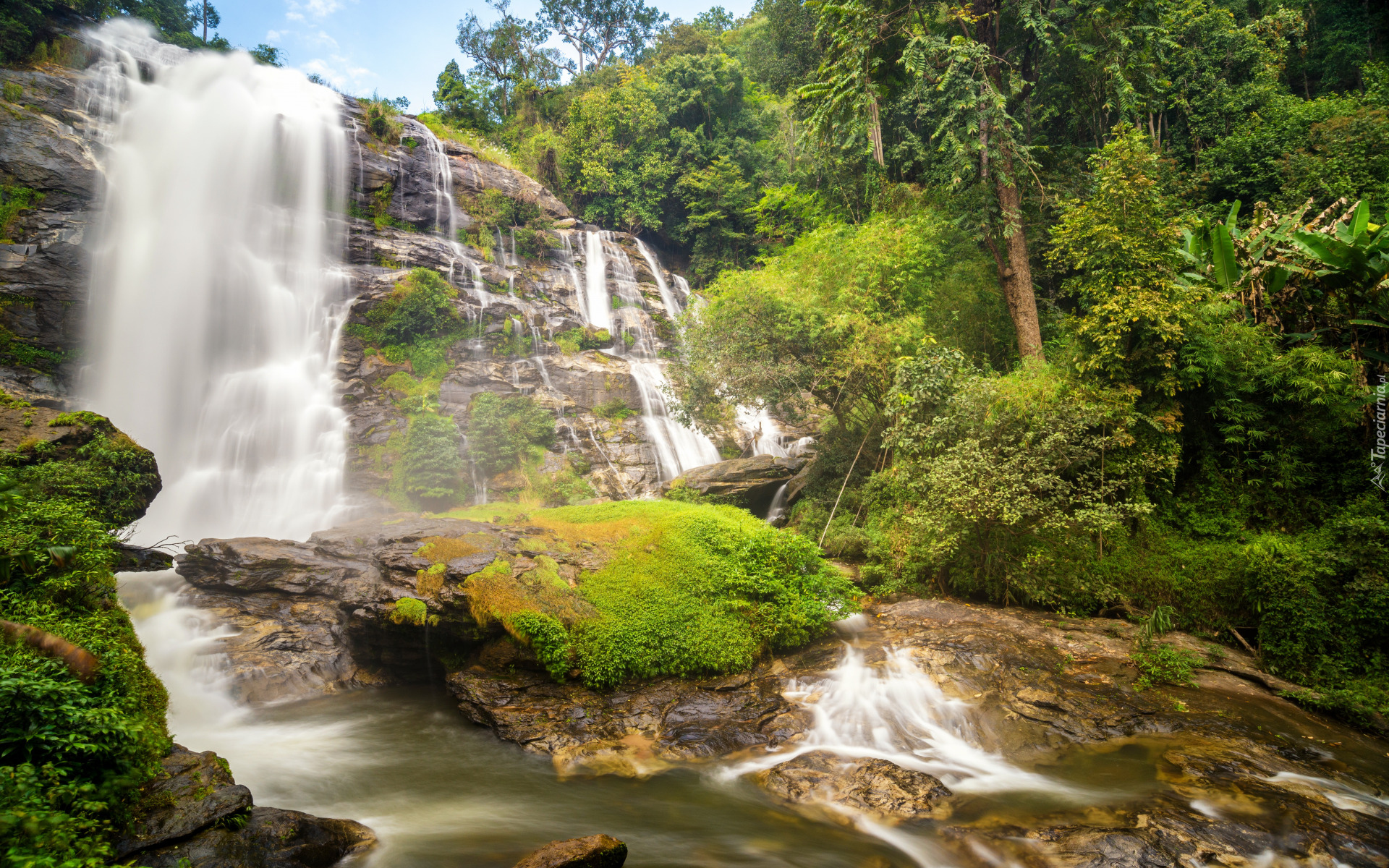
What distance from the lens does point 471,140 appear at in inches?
1162

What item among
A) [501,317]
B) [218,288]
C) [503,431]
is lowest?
[503,431]

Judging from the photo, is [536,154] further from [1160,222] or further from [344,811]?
[344,811]

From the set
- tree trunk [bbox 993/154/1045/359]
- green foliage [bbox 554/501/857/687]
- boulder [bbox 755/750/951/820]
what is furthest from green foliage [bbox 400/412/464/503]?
tree trunk [bbox 993/154/1045/359]

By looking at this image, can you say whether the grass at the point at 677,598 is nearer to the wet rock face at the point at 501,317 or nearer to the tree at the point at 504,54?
the wet rock face at the point at 501,317

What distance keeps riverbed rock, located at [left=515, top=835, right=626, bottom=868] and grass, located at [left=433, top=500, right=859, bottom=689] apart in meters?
3.38

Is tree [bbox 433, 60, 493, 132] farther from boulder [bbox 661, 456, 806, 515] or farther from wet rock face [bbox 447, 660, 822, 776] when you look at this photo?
wet rock face [bbox 447, 660, 822, 776]

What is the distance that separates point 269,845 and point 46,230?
20610 mm

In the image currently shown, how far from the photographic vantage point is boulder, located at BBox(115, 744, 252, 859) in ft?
14.1

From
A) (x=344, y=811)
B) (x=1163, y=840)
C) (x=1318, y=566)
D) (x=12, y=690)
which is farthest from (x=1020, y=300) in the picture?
(x=12, y=690)

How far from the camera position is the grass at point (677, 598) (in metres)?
8.76

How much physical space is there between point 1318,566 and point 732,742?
25.9ft

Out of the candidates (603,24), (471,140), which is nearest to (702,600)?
(471,140)

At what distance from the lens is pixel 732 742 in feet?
25.3

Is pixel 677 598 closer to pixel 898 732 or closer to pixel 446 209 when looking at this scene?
pixel 898 732
